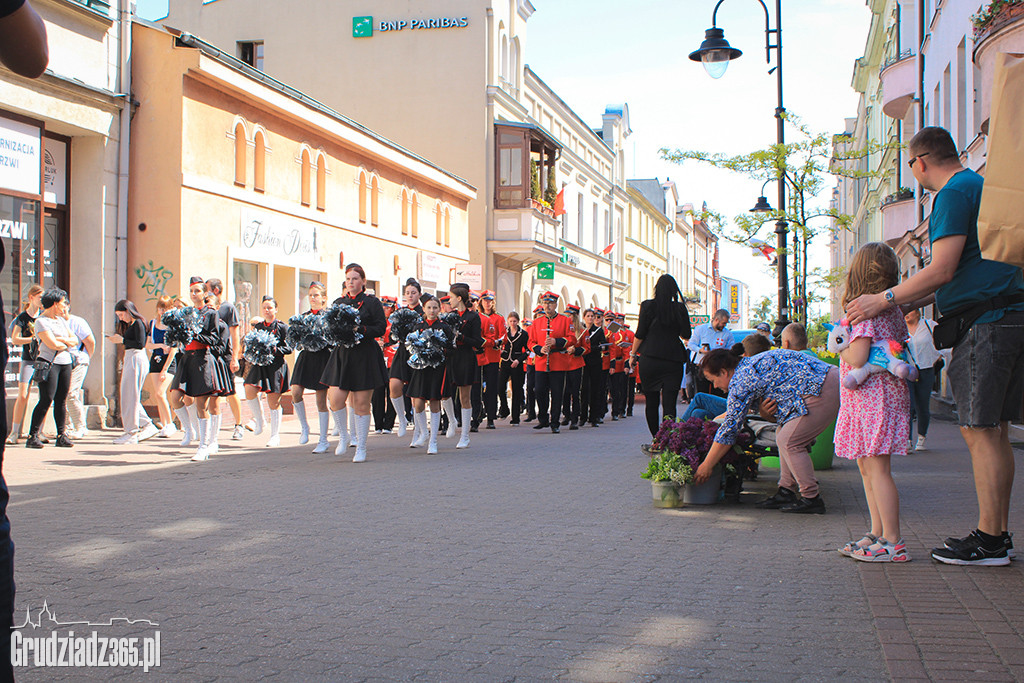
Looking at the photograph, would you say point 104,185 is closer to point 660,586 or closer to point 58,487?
point 58,487

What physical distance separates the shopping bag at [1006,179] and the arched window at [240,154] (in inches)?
682

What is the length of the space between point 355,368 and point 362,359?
131 millimetres

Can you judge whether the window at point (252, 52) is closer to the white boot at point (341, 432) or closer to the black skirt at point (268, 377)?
the black skirt at point (268, 377)

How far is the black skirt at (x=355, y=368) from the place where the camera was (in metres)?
11.3

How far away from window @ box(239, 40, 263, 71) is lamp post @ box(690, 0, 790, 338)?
2221cm

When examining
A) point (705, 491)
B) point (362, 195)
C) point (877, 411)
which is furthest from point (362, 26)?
point (877, 411)

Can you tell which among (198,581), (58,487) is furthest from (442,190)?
(198,581)

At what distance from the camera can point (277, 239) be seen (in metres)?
20.4

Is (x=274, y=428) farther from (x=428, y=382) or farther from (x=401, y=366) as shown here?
(x=428, y=382)

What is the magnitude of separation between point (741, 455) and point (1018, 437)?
745cm

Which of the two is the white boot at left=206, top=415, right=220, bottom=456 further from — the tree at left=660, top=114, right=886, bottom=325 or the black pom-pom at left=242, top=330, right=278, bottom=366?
the tree at left=660, top=114, right=886, bottom=325

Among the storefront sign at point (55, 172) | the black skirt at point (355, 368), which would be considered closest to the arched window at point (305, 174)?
the storefront sign at point (55, 172)

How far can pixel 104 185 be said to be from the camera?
53.1ft

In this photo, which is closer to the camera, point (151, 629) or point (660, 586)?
point (151, 629)
